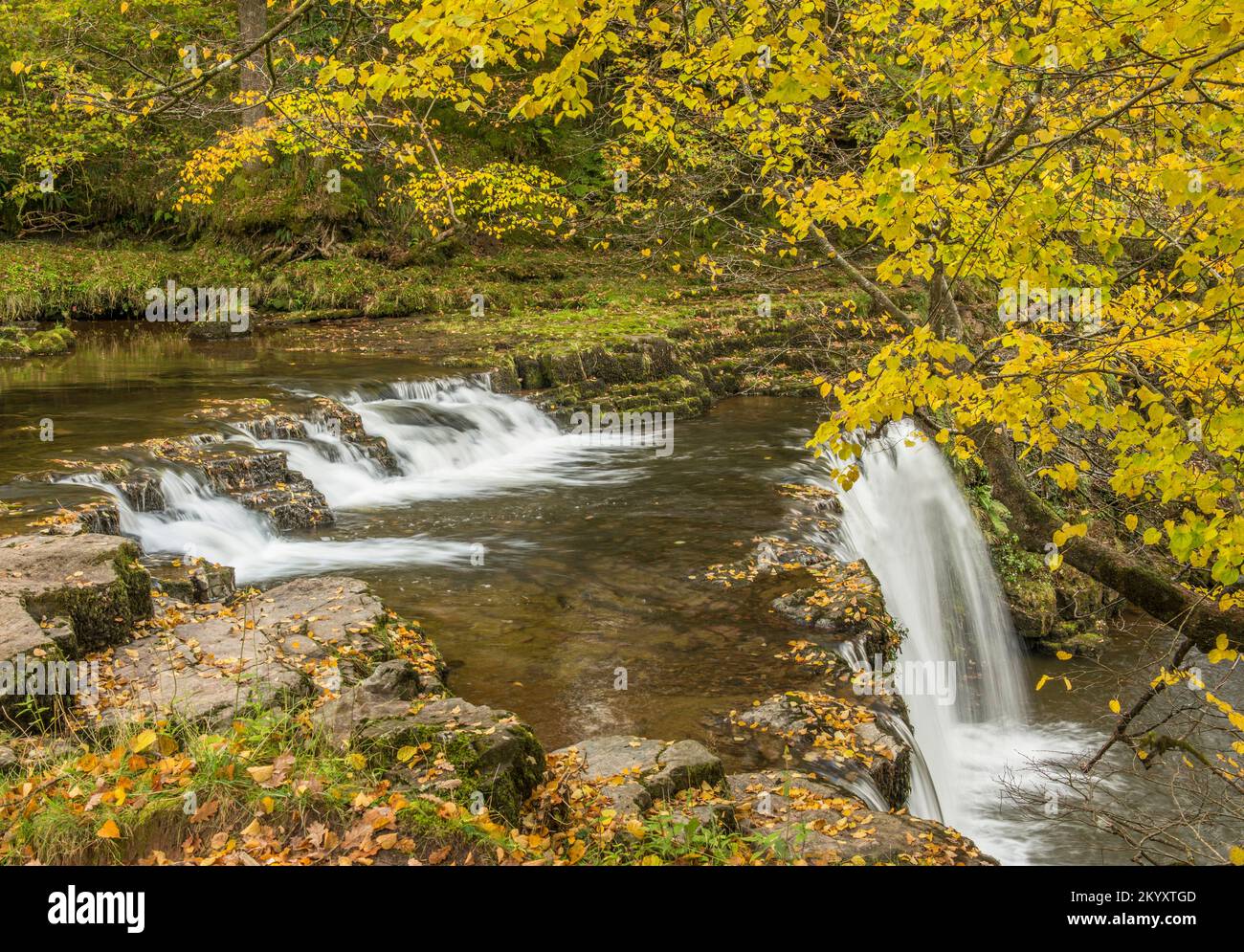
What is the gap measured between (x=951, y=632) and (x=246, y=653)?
7929 millimetres

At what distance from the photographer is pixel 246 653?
5617 mm

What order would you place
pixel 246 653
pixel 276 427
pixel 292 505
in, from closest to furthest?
1. pixel 246 653
2. pixel 292 505
3. pixel 276 427

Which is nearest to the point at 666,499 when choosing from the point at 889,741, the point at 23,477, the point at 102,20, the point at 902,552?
the point at 902,552

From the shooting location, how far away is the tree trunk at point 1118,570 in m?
5.35

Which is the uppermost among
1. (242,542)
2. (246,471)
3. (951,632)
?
(246,471)

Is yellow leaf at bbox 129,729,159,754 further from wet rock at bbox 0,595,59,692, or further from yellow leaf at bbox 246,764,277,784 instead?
wet rock at bbox 0,595,59,692

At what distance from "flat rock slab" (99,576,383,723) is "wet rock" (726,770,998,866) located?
2.36 m

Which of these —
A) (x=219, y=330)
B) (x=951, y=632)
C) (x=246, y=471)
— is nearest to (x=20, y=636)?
(x=246, y=471)

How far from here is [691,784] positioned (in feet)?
15.0

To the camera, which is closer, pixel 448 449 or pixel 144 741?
pixel 144 741

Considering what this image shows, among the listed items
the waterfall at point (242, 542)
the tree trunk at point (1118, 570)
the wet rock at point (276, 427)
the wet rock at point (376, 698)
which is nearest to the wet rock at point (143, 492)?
Answer: the waterfall at point (242, 542)

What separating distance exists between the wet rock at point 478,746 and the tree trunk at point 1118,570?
11.9 ft

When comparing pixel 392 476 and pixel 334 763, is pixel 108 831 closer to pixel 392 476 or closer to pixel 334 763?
pixel 334 763
